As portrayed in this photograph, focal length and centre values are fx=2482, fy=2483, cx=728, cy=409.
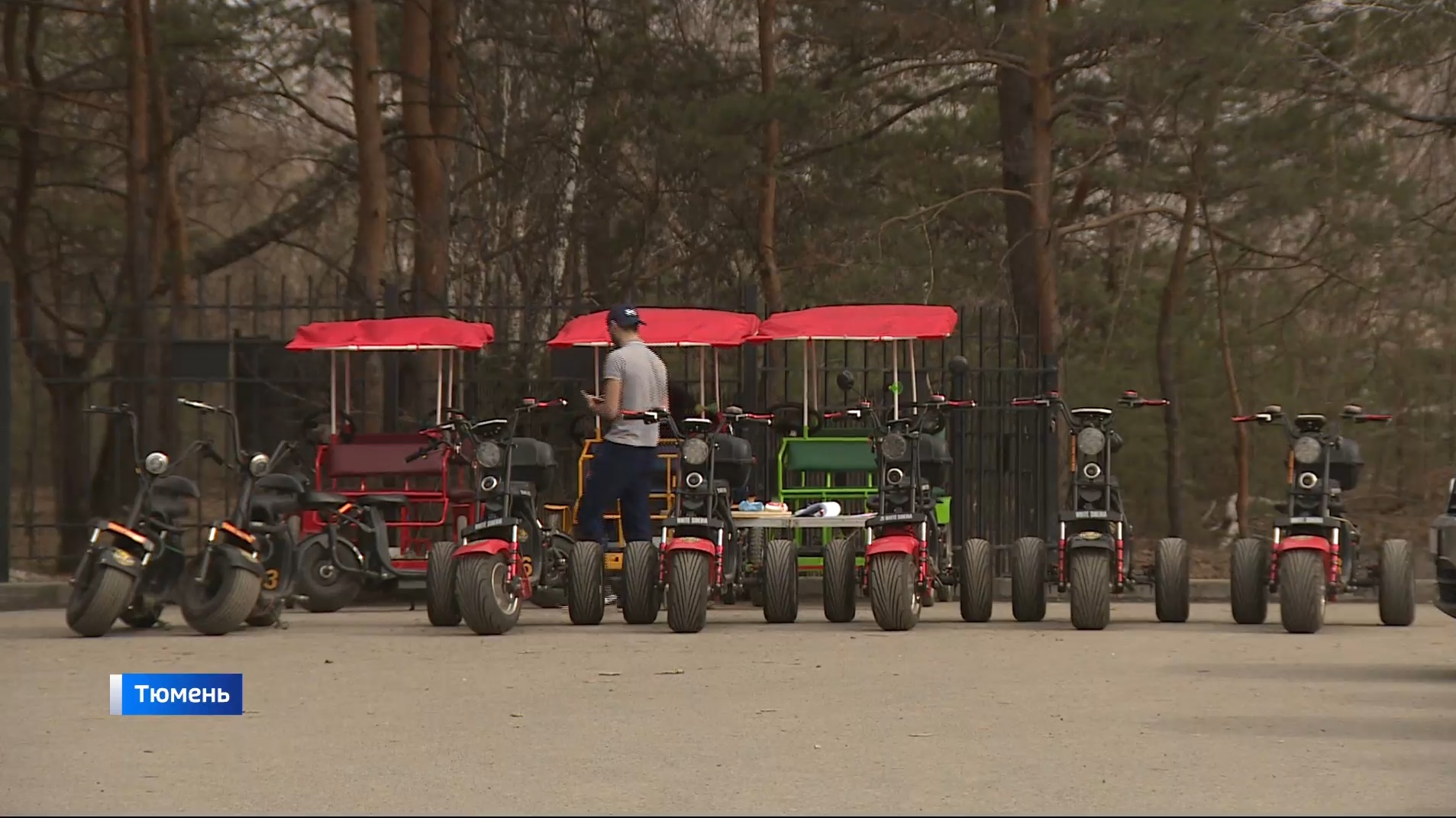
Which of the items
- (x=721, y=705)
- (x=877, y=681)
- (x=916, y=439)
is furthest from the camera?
(x=916, y=439)

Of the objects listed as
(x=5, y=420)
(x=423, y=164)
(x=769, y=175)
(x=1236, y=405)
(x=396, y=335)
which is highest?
(x=423, y=164)

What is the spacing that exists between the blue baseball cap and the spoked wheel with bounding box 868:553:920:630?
2.46m

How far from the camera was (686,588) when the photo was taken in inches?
602

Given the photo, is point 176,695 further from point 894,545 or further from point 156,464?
point 894,545

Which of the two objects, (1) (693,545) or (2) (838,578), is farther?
(2) (838,578)

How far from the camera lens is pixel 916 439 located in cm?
1623

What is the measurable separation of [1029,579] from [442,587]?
3.86 m

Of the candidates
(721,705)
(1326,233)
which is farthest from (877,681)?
(1326,233)

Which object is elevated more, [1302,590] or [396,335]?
[396,335]

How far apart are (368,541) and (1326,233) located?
49.8 feet

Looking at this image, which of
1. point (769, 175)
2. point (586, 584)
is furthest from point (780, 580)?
point (769, 175)

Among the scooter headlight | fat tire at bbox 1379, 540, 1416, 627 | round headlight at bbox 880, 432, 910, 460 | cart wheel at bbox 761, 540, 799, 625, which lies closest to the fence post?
the scooter headlight

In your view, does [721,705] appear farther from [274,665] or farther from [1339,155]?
[1339,155]

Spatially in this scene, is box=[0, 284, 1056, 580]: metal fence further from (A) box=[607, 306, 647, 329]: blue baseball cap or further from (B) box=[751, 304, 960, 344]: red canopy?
(A) box=[607, 306, 647, 329]: blue baseball cap
